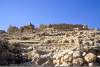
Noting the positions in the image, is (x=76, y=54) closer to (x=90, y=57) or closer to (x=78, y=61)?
(x=78, y=61)

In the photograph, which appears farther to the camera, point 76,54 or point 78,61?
point 76,54

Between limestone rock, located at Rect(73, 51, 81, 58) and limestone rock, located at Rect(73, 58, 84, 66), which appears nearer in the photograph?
limestone rock, located at Rect(73, 58, 84, 66)

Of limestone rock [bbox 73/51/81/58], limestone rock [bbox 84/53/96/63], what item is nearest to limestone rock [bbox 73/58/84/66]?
limestone rock [bbox 73/51/81/58]

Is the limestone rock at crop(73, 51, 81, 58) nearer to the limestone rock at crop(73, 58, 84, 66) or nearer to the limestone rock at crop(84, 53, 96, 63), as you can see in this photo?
the limestone rock at crop(73, 58, 84, 66)

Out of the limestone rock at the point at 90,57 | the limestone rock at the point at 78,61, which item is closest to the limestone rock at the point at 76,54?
the limestone rock at the point at 78,61

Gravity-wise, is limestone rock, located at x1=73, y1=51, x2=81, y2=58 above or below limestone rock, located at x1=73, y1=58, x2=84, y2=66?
above

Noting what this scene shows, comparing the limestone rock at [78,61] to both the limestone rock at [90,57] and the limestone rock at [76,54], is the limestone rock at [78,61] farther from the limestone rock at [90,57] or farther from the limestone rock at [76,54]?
the limestone rock at [90,57]

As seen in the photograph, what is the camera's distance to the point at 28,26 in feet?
215

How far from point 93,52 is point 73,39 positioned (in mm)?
14256

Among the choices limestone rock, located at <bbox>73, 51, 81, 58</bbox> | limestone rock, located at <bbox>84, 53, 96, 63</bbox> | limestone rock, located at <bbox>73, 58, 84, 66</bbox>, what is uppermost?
limestone rock, located at <bbox>73, 51, 81, 58</bbox>

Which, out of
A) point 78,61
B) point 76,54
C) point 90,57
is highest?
point 76,54

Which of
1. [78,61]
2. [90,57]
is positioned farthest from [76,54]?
[90,57]

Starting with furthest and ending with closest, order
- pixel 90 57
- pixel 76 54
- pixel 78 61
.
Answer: pixel 90 57 → pixel 76 54 → pixel 78 61

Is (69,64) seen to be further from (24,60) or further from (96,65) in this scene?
(24,60)
